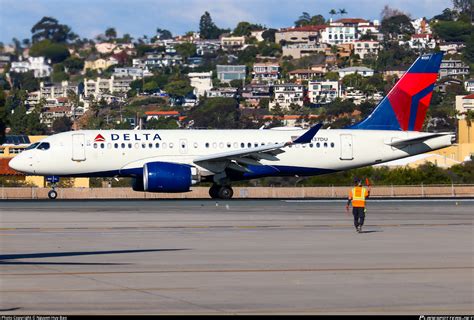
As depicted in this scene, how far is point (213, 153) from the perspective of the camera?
1825 inches

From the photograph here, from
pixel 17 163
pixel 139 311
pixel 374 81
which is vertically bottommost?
pixel 139 311

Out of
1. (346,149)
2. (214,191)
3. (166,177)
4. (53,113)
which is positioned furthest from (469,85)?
(166,177)

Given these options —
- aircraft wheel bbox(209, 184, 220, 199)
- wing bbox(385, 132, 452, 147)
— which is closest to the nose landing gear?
aircraft wheel bbox(209, 184, 220, 199)

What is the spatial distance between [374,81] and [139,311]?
580 feet

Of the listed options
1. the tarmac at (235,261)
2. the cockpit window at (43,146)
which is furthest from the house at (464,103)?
the tarmac at (235,261)

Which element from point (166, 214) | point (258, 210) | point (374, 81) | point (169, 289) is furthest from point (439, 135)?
point (374, 81)

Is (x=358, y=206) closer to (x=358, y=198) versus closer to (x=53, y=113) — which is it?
(x=358, y=198)

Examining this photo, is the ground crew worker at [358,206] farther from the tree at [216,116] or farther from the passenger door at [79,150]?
the tree at [216,116]

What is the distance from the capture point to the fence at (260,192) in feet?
168

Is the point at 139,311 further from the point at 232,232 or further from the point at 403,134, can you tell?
the point at 403,134

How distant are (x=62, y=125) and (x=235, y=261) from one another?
12020 cm

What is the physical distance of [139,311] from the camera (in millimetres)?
16875

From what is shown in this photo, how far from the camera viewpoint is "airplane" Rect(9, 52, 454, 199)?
45.1 m

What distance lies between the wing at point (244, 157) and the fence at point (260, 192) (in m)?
5.47
